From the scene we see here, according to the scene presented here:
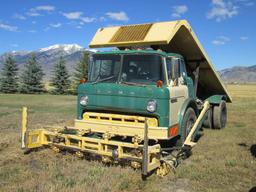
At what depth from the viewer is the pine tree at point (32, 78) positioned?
5178cm

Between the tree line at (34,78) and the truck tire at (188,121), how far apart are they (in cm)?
4351

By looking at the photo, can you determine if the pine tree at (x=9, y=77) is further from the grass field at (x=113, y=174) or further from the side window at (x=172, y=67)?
the side window at (x=172, y=67)

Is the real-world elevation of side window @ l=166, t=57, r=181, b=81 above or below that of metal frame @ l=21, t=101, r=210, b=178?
above

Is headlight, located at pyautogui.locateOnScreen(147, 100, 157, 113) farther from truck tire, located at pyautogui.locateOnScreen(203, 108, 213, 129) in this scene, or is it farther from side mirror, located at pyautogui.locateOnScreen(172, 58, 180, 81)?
truck tire, located at pyautogui.locateOnScreen(203, 108, 213, 129)

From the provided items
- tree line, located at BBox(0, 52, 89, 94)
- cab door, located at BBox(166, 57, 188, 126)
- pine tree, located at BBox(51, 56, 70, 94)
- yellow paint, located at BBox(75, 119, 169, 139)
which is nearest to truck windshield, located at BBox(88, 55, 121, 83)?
yellow paint, located at BBox(75, 119, 169, 139)

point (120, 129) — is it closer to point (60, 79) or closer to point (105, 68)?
point (105, 68)

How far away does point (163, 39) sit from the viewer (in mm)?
7453

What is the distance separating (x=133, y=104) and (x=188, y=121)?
182 cm

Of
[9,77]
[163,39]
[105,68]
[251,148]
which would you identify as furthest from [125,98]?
[9,77]

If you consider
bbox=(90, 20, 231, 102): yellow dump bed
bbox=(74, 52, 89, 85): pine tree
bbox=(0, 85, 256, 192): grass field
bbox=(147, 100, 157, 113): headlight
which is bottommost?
bbox=(0, 85, 256, 192): grass field

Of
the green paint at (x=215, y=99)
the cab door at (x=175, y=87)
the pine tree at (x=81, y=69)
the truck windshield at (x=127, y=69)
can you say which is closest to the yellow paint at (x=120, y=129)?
the cab door at (x=175, y=87)

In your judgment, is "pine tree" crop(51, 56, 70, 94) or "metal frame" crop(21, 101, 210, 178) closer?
"metal frame" crop(21, 101, 210, 178)

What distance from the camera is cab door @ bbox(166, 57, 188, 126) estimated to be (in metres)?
7.38

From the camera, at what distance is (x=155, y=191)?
5.59 m
